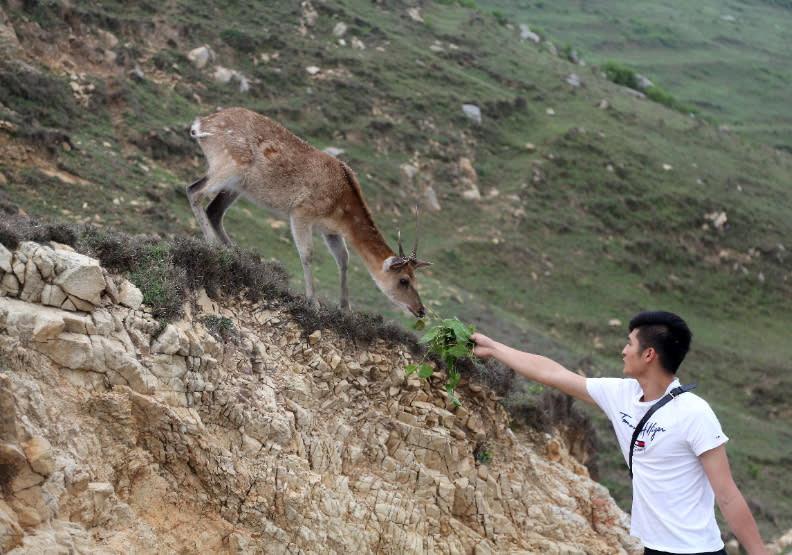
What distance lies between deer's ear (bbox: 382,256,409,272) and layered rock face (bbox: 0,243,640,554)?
4.88ft

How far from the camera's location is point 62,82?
2266 centimetres

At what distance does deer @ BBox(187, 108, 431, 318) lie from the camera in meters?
10.5

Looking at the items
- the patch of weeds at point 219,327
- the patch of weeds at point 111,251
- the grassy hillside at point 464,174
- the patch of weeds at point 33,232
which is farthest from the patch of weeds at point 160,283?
the grassy hillside at point 464,174

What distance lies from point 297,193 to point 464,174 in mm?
25301

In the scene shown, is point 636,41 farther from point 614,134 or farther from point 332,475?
point 332,475

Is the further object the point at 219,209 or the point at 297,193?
the point at 219,209

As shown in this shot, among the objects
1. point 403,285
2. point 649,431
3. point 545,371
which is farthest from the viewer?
point 403,285

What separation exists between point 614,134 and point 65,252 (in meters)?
41.5

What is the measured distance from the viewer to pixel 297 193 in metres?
10.8

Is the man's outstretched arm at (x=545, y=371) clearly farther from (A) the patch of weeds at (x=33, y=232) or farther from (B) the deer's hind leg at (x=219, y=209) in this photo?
(B) the deer's hind leg at (x=219, y=209)

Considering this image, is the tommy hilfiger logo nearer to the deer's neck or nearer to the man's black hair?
the man's black hair

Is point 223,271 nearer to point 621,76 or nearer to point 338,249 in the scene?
point 338,249

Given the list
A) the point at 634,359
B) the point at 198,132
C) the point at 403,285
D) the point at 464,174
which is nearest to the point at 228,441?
the point at 634,359

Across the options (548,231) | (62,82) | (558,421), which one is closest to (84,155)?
(62,82)
